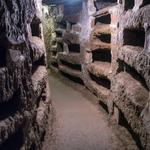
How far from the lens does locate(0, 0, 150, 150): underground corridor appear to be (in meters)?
2.62

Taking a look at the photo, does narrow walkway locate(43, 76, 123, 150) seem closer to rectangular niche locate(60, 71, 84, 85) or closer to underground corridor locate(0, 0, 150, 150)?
underground corridor locate(0, 0, 150, 150)

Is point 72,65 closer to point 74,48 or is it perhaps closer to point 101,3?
point 74,48

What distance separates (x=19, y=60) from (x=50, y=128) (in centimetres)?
186

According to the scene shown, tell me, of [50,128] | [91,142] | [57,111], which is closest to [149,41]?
[91,142]

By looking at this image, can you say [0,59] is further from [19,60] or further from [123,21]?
[123,21]

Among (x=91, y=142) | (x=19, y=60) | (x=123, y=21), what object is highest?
(x=123, y=21)

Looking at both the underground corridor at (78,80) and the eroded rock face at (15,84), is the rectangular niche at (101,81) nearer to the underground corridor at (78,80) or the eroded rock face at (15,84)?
the underground corridor at (78,80)

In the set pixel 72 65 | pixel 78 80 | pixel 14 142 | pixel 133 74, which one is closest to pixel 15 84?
pixel 14 142

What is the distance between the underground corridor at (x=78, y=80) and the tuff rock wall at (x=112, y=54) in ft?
0.04

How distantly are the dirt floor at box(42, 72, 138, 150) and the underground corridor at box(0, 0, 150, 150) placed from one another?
0.04 ft

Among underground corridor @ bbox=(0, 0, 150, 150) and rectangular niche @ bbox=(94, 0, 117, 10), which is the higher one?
rectangular niche @ bbox=(94, 0, 117, 10)

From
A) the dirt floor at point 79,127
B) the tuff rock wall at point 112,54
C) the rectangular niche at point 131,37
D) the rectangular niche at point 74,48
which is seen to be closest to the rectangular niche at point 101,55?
the tuff rock wall at point 112,54

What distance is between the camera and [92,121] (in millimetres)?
4652

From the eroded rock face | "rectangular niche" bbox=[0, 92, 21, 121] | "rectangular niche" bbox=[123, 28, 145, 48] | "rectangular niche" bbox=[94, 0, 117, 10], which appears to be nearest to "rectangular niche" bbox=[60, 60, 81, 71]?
"rectangular niche" bbox=[94, 0, 117, 10]
